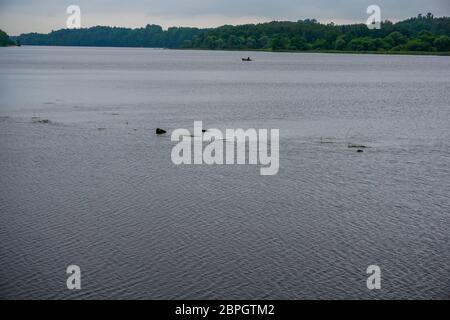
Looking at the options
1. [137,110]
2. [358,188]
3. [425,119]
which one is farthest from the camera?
[137,110]

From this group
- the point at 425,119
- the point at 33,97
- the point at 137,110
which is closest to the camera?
the point at 425,119

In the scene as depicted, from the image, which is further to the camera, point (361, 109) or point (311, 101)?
point (311, 101)

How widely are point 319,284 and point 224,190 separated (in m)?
17.1

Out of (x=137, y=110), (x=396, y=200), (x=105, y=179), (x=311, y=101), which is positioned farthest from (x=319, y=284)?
(x=311, y=101)

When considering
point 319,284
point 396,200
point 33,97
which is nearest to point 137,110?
point 33,97

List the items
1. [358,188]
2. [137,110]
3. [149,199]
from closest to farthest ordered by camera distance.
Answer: [149,199] < [358,188] < [137,110]

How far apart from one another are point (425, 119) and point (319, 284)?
195ft

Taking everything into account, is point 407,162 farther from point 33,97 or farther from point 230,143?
point 33,97

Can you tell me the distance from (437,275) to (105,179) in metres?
27.2

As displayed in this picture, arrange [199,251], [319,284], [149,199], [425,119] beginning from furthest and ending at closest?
[425,119]
[149,199]
[199,251]
[319,284]

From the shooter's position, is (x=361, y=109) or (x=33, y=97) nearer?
(x=361, y=109)

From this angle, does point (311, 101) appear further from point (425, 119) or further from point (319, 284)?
point (319, 284)

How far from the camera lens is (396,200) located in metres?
43.1

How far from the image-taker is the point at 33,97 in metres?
106
